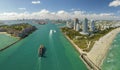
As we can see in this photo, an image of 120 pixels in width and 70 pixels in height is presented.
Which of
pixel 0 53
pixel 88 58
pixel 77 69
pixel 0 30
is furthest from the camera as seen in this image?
pixel 0 30

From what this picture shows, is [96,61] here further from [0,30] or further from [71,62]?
[0,30]

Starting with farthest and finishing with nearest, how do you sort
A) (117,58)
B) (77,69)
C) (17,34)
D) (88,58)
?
(17,34), (117,58), (88,58), (77,69)

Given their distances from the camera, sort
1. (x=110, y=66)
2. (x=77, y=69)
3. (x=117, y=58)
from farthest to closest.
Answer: (x=117, y=58) < (x=110, y=66) < (x=77, y=69)

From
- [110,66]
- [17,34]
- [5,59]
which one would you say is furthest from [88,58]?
[17,34]

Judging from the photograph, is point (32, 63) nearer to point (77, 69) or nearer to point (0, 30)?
point (77, 69)

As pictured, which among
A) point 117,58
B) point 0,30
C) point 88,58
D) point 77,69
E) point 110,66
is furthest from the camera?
point 0,30

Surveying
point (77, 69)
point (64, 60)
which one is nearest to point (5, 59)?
point (64, 60)

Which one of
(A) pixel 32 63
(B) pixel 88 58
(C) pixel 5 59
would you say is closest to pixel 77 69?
(B) pixel 88 58

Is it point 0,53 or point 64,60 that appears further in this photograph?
point 0,53

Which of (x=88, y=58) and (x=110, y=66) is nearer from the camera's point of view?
(x=110, y=66)

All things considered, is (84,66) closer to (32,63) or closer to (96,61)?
(96,61)
